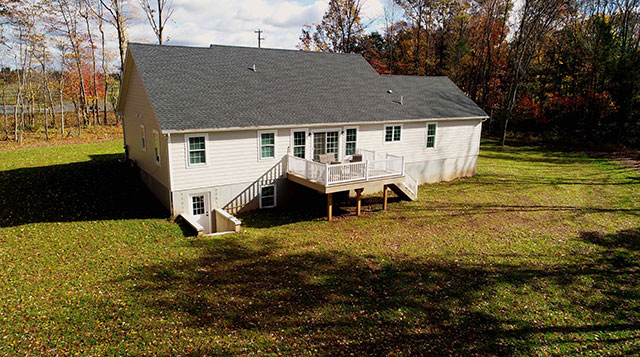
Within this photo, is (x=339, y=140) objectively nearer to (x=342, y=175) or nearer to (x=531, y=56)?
(x=342, y=175)

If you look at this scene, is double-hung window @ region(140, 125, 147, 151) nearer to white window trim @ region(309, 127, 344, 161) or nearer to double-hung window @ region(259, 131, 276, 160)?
double-hung window @ region(259, 131, 276, 160)

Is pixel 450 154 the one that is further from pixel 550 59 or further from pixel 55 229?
pixel 550 59

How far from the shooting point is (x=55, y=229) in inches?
544

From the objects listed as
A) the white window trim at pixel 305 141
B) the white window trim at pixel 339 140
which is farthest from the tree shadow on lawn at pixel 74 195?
the white window trim at pixel 339 140

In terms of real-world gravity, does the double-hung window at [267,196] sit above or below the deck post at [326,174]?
below

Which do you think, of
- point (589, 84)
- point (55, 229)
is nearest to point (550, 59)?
point (589, 84)

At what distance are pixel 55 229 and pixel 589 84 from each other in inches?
1775

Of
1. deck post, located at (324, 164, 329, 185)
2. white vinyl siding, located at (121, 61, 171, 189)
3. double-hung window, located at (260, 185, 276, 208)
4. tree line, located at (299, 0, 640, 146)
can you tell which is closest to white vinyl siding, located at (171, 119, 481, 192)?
double-hung window, located at (260, 185, 276, 208)

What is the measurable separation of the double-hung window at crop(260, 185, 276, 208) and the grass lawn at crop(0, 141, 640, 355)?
862 millimetres

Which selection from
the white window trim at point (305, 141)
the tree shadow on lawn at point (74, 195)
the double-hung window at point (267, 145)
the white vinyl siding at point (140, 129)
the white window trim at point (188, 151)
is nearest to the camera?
the white window trim at point (188, 151)

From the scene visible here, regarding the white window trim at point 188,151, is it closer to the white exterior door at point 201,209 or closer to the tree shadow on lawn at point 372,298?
the white exterior door at point 201,209

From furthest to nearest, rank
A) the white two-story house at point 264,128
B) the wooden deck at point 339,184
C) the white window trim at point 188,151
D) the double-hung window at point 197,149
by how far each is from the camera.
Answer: the wooden deck at point 339,184 → the white two-story house at point 264,128 → the double-hung window at point 197,149 → the white window trim at point 188,151

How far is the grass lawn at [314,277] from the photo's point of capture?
27.8 ft

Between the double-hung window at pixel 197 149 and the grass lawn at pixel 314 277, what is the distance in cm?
264
